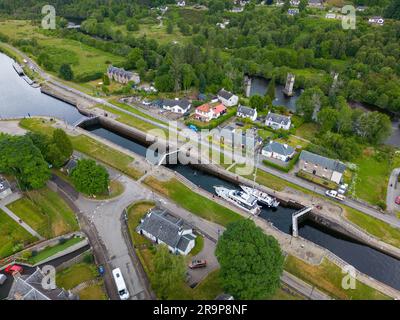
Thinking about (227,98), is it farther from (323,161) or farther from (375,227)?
(375,227)

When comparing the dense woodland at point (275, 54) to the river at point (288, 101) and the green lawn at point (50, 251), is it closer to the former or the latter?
the river at point (288, 101)

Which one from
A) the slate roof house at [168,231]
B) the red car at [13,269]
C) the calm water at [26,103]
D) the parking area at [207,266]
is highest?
the calm water at [26,103]

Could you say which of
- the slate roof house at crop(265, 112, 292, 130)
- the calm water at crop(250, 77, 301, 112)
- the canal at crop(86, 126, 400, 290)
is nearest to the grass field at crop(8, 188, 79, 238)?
the canal at crop(86, 126, 400, 290)

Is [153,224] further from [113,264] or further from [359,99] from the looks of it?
[359,99]

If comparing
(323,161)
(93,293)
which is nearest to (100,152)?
(93,293)

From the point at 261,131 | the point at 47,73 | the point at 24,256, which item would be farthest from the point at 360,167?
the point at 47,73

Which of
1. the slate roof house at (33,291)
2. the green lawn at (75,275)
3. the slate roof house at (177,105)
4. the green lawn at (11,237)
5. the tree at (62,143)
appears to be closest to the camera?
the slate roof house at (33,291)

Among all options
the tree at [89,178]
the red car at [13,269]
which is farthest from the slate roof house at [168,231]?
the red car at [13,269]
